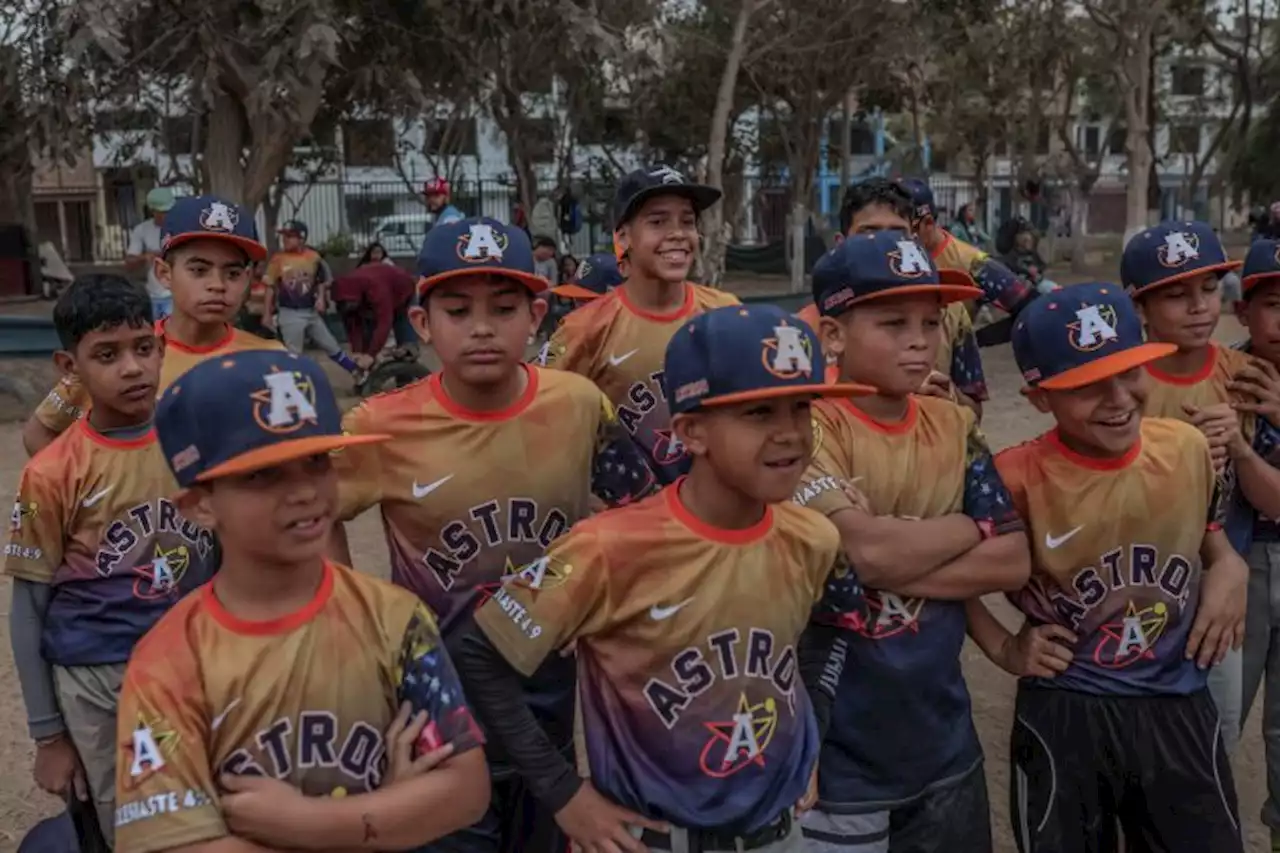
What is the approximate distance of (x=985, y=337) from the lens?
10.2 metres

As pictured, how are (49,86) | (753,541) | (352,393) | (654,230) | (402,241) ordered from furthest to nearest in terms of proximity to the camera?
1. (402,241)
2. (352,393)
3. (49,86)
4. (654,230)
5. (753,541)

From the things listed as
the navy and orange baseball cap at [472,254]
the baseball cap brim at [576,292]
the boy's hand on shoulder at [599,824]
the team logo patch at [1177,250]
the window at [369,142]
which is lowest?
the boy's hand on shoulder at [599,824]

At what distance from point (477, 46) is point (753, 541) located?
13.0m

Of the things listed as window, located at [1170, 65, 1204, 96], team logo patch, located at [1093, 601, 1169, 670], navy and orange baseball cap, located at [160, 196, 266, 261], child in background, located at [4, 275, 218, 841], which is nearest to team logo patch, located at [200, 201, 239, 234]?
navy and orange baseball cap, located at [160, 196, 266, 261]

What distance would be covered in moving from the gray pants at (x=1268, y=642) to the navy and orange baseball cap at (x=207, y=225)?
355 cm

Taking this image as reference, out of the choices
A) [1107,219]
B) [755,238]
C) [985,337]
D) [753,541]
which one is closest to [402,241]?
[755,238]

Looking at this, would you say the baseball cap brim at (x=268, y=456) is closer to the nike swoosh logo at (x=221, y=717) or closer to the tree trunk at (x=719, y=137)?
the nike swoosh logo at (x=221, y=717)

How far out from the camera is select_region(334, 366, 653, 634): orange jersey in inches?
133

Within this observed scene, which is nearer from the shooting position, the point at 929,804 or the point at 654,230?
the point at 929,804

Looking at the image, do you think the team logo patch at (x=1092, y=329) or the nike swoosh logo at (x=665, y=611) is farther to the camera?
the team logo patch at (x=1092, y=329)

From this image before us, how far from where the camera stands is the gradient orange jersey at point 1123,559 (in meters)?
3.46

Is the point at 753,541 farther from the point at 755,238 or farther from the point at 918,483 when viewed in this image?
the point at 755,238

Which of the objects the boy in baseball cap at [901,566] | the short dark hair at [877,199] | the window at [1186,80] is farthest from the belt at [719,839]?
the window at [1186,80]

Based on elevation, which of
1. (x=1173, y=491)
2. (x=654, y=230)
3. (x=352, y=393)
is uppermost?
(x=654, y=230)
